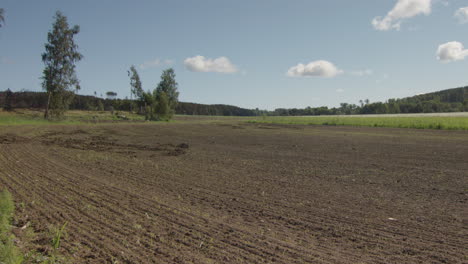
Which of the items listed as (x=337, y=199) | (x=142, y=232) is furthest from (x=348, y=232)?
(x=142, y=232)

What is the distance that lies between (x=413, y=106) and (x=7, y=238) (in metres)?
138

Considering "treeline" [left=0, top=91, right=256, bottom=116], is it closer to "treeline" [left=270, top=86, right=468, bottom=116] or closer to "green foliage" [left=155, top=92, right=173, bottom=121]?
"green foliage" [left=155, top=92, right=173, bottom=121]

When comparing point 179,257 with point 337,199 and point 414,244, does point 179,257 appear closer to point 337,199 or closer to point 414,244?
point 414,244

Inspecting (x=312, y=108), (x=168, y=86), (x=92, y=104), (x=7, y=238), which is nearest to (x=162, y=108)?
(x=168, y=86)

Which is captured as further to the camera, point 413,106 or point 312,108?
point 312,108

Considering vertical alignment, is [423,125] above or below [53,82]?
below

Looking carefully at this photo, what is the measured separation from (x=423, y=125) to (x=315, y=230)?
37897mm

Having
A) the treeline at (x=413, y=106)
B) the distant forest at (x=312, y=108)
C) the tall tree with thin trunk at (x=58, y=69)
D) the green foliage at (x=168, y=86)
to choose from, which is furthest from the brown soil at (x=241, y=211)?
the treeline at (x=413, y=106)

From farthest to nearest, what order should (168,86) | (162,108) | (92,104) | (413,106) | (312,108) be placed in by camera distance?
(312,108) < (413,106) < (92,104) < (168,86) < (162,108)

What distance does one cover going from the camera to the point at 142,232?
4.74 metres

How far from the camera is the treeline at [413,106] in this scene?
367 ft

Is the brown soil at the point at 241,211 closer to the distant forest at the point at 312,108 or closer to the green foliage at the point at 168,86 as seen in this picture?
the distant forest at the point at 312,108

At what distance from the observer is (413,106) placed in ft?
393

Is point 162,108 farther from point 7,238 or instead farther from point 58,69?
point 7,238
